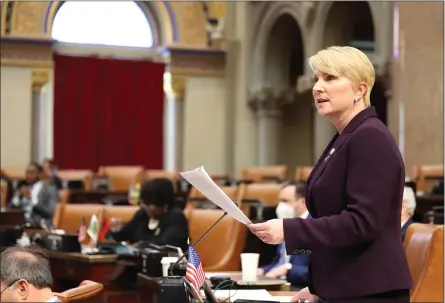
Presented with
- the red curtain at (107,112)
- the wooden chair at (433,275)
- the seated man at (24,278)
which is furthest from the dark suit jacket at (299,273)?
the red curtain at (107,112)

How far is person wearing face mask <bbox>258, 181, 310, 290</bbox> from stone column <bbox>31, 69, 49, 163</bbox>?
9.21 metres

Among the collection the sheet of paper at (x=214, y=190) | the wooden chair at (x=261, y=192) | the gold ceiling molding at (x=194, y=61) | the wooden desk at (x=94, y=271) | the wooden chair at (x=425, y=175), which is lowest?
the wooden desk at (x=94, y=271)

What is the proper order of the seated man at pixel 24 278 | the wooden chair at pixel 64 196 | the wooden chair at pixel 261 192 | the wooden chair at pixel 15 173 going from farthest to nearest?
the wooden chair at pixel 15 173 → the wooden chair at pixel 64 196 → the wooden chair at pixel 261 192 → the seated man at pixel 24 278

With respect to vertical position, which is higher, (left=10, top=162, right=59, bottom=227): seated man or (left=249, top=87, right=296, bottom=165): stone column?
(left=249, top=87, right=296, bottom=165): stone column

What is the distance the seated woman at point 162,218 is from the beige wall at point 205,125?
10.6m

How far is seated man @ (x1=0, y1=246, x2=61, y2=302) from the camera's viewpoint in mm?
2451

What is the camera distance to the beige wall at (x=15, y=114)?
1412cm

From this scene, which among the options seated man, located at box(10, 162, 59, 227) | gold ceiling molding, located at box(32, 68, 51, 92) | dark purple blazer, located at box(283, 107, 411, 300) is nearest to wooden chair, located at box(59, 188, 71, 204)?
seated man, located at box(10, 162, 59, 227)

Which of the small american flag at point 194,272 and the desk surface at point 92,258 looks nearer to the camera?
the small american flag at point 194,272

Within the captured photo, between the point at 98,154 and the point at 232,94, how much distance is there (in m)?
2.87

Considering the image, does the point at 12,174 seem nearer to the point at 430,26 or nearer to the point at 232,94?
the point at 232,94

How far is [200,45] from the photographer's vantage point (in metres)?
16.3

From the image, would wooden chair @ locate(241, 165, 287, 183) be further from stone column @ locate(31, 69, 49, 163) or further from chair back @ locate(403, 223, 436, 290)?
chair back @ locate(403, 223, 436, 290)

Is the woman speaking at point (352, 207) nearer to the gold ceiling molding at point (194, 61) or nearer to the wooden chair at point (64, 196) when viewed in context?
the wooden chair at point (64, 196)
